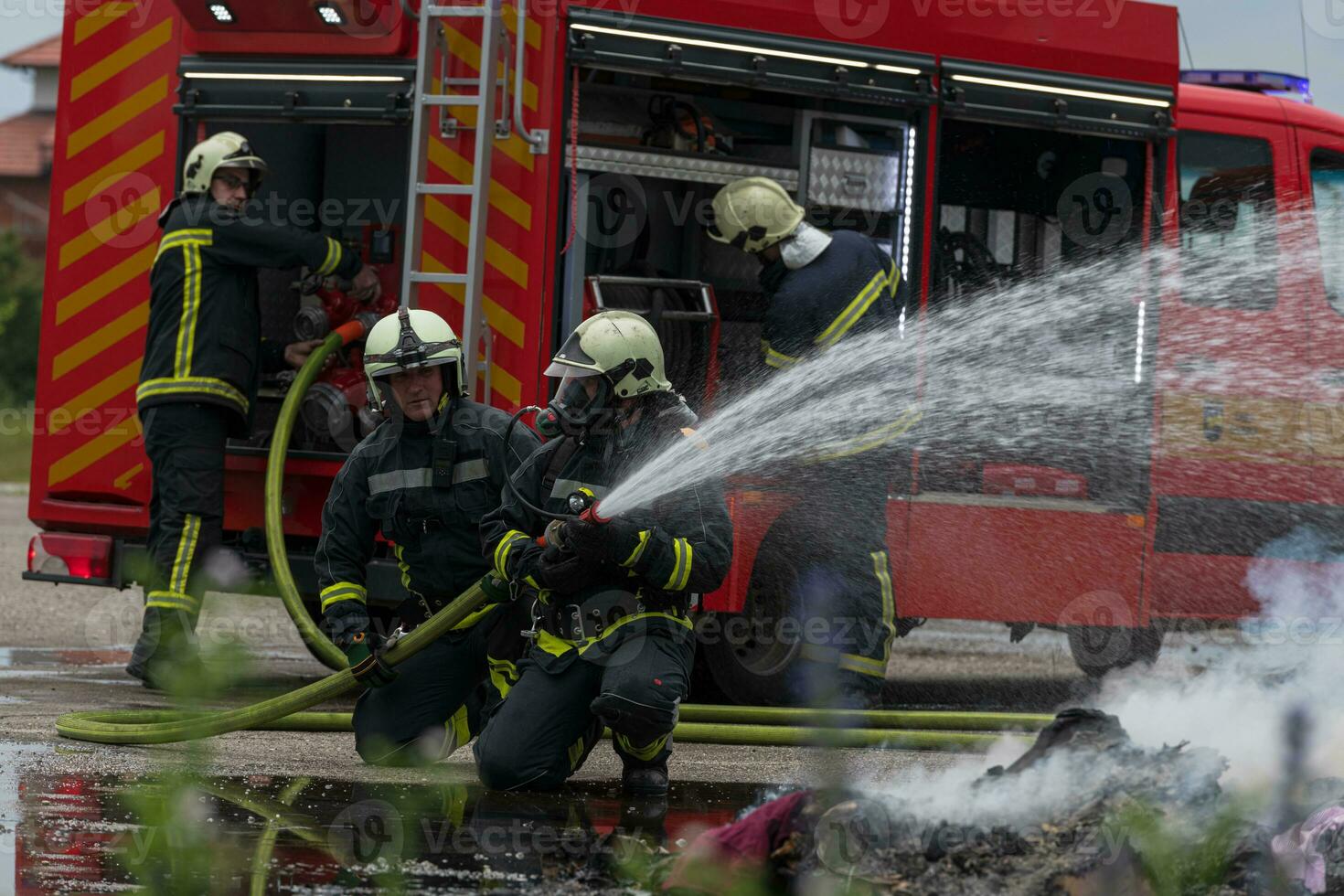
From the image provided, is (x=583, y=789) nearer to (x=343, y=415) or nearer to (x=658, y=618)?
(x=658, y=618)

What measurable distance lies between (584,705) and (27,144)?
50386mm

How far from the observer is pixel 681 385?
656cm

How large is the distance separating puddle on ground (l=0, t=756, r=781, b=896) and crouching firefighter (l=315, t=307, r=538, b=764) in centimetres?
33

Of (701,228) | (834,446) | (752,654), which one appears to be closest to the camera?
(834,446)

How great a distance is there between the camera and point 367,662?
508 cm

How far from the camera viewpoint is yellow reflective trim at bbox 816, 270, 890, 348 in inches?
241

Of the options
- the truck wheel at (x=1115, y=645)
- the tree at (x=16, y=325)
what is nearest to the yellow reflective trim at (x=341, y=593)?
the truck wheel at (x=1115, y=645)

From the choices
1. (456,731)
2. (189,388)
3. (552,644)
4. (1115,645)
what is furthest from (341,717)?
(1115,645)

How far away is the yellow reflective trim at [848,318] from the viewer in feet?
20.1

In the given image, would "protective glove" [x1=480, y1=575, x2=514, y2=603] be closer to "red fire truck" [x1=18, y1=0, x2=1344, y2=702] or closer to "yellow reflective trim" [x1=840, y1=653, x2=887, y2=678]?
"red fire truck" [x1=18, y1=0, x2=1344, y2=702]

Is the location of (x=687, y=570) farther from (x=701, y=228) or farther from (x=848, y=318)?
(x=701, y=228)

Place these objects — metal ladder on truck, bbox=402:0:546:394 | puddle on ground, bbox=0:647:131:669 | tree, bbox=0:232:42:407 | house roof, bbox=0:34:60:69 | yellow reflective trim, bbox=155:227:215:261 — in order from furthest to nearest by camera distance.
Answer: house roof, bbox=0:34:60:69
tree, bbox=0:232:42:407
puddle on ground, bbox=0:647:131:669
yellow reflective trim, bbox=155:227:215:261
metal ladder on truck, bbox=402:0:546:394

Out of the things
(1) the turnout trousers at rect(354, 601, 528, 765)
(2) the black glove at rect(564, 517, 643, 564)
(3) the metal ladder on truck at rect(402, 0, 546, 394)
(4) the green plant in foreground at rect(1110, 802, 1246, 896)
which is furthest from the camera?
(3) the metal ladder on truck at rect(402, 0, 546, 394)

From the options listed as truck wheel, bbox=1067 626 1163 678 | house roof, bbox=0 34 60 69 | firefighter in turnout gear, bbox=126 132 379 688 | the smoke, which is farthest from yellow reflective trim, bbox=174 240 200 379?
house roof, bbox=0 34 60 69
